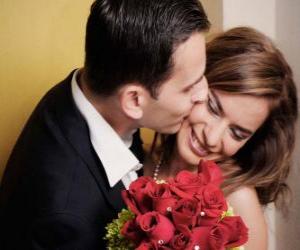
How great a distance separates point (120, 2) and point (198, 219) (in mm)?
447

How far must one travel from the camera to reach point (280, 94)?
1074 millimetres

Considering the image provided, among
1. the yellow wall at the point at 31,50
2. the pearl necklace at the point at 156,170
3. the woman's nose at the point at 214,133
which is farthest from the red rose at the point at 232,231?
the yellow wall at the point at 31,50

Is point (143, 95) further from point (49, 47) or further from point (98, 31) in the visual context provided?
point (49, 47)

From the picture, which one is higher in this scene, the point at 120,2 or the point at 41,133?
the point at 120,2

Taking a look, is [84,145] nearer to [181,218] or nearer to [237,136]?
[181,218]

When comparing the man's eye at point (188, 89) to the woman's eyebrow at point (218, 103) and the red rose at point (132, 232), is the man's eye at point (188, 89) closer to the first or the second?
the woman's eyebrow at point (218, 103)

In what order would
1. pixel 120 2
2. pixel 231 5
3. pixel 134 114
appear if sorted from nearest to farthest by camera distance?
1. pixel 120 2
2. pixel 134 114
3. pixel 231 5

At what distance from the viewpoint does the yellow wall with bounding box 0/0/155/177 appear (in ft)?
3.80

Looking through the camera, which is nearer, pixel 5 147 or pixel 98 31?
pixel 98 31

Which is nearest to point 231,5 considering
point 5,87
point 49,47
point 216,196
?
point 49,47

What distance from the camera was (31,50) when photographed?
3.92ft

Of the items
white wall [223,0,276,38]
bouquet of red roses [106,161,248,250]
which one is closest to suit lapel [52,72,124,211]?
bouquet of red roses [106,161,248,250]

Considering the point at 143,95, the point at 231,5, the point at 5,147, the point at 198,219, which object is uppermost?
the point at 231,5

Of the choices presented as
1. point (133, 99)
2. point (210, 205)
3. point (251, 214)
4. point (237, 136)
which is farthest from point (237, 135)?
point (210, 205)
